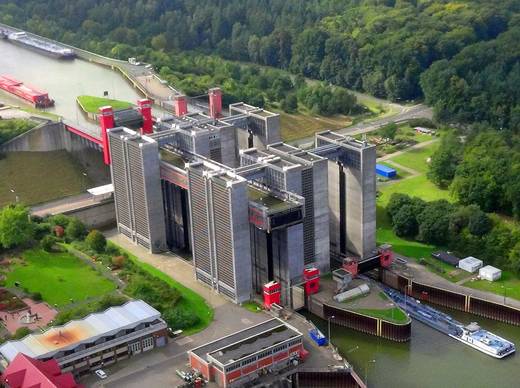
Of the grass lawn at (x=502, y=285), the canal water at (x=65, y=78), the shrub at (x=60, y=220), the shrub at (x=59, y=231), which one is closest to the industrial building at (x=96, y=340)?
the shrub at (x=59, y=231)

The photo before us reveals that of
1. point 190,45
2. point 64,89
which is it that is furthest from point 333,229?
point 190,45

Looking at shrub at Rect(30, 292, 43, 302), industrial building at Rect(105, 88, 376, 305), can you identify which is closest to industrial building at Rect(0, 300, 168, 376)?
shrub at Rect(30, 292, 43, 302)

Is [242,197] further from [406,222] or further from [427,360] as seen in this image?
[406,222]

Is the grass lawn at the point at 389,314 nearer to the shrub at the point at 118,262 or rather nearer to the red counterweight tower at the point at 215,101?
the shrub at the point at 118,262

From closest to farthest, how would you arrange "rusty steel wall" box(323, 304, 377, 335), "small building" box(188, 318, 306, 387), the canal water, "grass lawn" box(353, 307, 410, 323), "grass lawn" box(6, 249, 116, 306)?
"small building" box(188, 318, 306, 387) → "grass lawn" box(353, 307, 410, 323) → "rusty steel wall" box(323, 304, 377, 335) → "grass lawn" box(6, 249, 116, 306) → the canal water

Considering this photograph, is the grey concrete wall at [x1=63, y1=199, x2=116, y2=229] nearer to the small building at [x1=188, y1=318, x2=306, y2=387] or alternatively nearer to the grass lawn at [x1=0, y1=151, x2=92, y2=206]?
the grass lawn at [x1=0, y1=151, x2=92, y2=206]

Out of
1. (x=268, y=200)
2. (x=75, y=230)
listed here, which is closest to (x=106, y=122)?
(x=75, y=230)

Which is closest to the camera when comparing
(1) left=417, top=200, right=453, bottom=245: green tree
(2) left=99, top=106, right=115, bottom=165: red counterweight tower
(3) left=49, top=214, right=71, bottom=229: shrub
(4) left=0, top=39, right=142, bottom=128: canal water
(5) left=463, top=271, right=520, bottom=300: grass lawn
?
(5) left=463, top=271, right=520, bottom=300: grass lawn

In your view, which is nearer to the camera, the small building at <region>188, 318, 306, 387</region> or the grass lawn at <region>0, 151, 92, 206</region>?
the small building at <region>188, 318, 306, 387</region>
